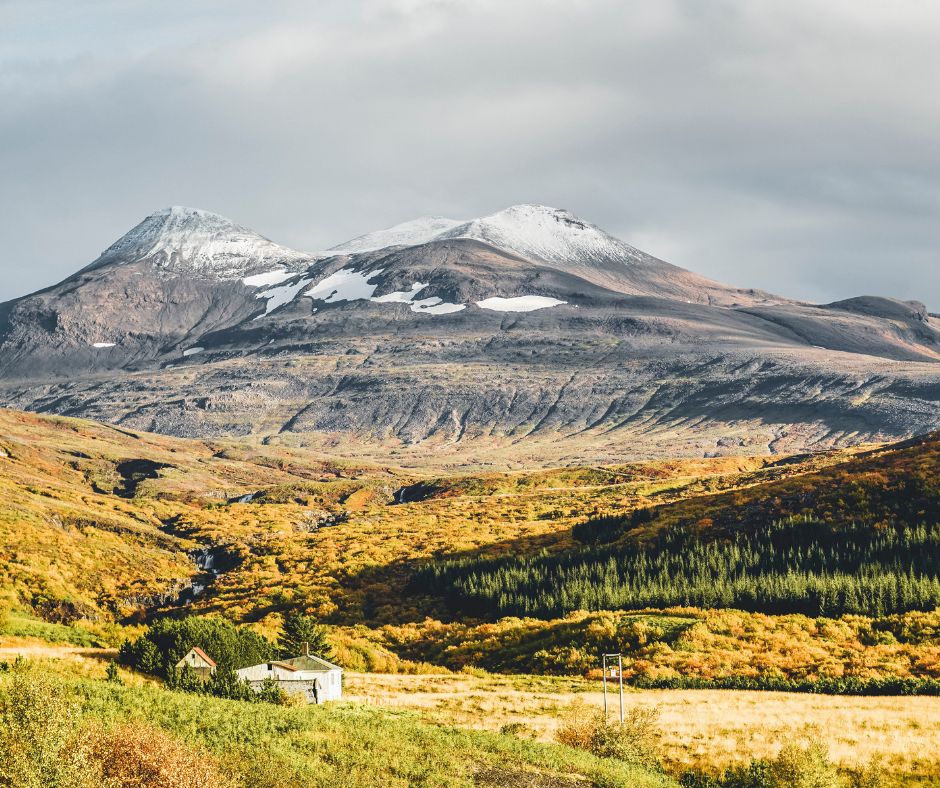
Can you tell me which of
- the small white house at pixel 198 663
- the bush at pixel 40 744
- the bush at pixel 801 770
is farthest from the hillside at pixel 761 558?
the bush at pixel 40 744

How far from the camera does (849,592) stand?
7681 cm

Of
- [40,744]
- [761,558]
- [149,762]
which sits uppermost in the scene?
[40,744]

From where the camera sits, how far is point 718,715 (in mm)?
48000

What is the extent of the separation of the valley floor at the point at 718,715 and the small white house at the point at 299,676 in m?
1.98

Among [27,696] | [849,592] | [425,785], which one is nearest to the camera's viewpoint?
[27,696]

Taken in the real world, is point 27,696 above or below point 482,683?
above

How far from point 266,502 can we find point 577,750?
13653 cm

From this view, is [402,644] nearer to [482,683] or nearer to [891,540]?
[482,683]

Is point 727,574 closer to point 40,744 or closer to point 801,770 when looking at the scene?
point 801,770

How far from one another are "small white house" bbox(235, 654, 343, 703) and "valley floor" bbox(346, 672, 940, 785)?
1.98 metres

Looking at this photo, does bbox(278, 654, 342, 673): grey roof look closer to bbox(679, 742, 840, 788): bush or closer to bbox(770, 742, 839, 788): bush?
bbox(679, 742, 840, 788): bush

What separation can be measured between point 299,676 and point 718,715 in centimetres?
1895

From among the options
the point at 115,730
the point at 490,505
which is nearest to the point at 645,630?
the point at 115,730

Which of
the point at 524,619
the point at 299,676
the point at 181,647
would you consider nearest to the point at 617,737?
the point at 299,676
